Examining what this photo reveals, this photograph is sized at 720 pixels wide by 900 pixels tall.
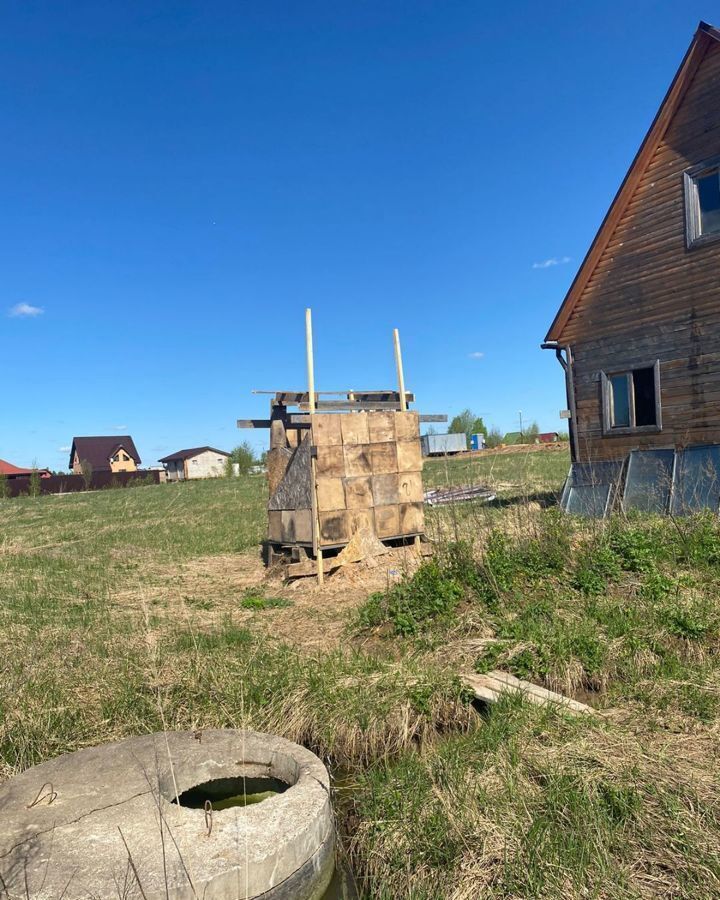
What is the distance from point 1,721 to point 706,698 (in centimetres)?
480

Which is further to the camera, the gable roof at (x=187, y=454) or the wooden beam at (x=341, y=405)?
the gable roof at (x=187, y=454)

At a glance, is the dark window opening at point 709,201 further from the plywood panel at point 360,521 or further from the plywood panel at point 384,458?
the plywood panel at point 360,521

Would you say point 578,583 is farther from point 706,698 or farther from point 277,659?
point 277,659

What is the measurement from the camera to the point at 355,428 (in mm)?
9516

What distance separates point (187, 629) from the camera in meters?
6.80

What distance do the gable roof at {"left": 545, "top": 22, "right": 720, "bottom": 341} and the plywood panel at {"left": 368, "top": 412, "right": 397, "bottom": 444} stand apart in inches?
227

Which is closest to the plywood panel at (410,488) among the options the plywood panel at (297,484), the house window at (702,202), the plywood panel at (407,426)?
the plywood panel at (407,426)

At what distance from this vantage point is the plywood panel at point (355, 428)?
941 centimetres

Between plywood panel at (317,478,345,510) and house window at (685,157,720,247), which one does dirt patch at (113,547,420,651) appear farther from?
house window at (685,157,720,247)

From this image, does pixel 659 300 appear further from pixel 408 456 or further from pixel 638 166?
pixel 408 456

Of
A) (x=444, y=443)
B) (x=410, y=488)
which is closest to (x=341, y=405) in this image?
(x=410, y=488)

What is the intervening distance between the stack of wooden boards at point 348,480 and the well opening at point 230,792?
17.9 feet

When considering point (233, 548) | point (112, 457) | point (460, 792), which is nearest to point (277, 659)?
point (460, 792)

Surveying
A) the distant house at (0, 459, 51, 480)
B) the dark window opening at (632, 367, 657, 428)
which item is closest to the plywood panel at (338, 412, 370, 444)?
the dark window opening at (632, 367, 657, 428)
